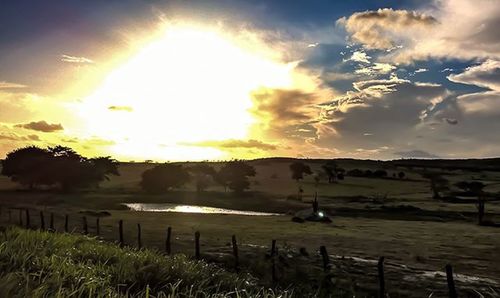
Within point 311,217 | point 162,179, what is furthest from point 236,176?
point 311,217

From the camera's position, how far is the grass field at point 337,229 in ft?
106

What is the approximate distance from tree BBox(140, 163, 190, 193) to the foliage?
10.4 m

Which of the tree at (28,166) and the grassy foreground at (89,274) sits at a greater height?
the tree at (28,166)

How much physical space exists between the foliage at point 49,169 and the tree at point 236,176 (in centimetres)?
2921

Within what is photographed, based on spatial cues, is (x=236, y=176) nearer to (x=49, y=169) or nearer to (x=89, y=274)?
(x=49, y=169)

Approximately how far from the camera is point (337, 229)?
61.4 m

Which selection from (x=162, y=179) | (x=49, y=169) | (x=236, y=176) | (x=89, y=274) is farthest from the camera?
(x=236, y=176)

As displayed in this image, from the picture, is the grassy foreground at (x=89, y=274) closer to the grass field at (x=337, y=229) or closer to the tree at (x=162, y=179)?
the grass field at (x=337, y=229)

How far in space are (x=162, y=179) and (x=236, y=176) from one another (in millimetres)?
17353

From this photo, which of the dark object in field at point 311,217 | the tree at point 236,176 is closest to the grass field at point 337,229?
the dark object in field at point 311,217

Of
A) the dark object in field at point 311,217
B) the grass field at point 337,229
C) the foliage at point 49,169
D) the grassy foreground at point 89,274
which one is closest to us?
the grassy foreground at point 89,274

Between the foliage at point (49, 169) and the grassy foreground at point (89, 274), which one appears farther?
the foliage at point (49, 169)

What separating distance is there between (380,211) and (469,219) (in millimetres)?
14881

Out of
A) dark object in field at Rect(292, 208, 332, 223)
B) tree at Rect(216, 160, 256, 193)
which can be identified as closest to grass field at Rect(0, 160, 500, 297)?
dark object in field at Rect(292, 208, 332, 223)
